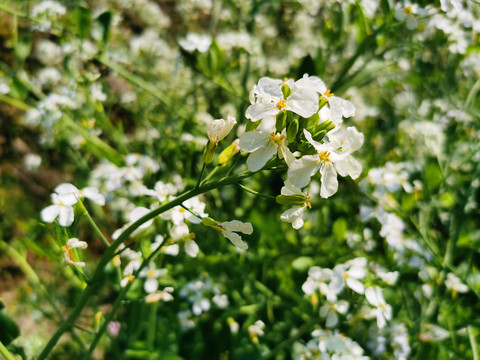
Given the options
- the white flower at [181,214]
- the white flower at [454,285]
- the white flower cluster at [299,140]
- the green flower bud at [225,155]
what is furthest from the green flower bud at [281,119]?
the white flower at [454,285]

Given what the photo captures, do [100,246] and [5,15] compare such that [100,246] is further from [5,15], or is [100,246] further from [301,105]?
[301,105]

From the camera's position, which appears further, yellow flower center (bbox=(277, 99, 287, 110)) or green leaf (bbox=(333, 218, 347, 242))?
green leaf (bbox=(333, 218, 347, 242))

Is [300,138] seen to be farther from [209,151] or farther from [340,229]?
[340,229]

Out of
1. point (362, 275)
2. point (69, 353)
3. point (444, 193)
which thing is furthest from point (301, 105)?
point (69, 353)

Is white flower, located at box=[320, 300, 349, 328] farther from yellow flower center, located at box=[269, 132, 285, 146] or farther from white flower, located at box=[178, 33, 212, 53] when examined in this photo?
white flower, located at box=[178, 33, 212, 53]

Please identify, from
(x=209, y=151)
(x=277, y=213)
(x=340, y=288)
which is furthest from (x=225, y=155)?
(x=277, y=213)

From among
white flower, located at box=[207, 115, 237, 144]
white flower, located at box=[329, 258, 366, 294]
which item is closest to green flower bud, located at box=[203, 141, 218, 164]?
white flower, located at box=[207, 115, 237, 144]

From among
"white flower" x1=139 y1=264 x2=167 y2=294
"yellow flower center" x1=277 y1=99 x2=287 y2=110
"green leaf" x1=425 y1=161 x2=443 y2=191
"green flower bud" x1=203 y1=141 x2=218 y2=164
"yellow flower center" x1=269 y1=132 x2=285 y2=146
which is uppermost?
"yellow flower center" x1=277 y1=99 x2=287 y2=110
